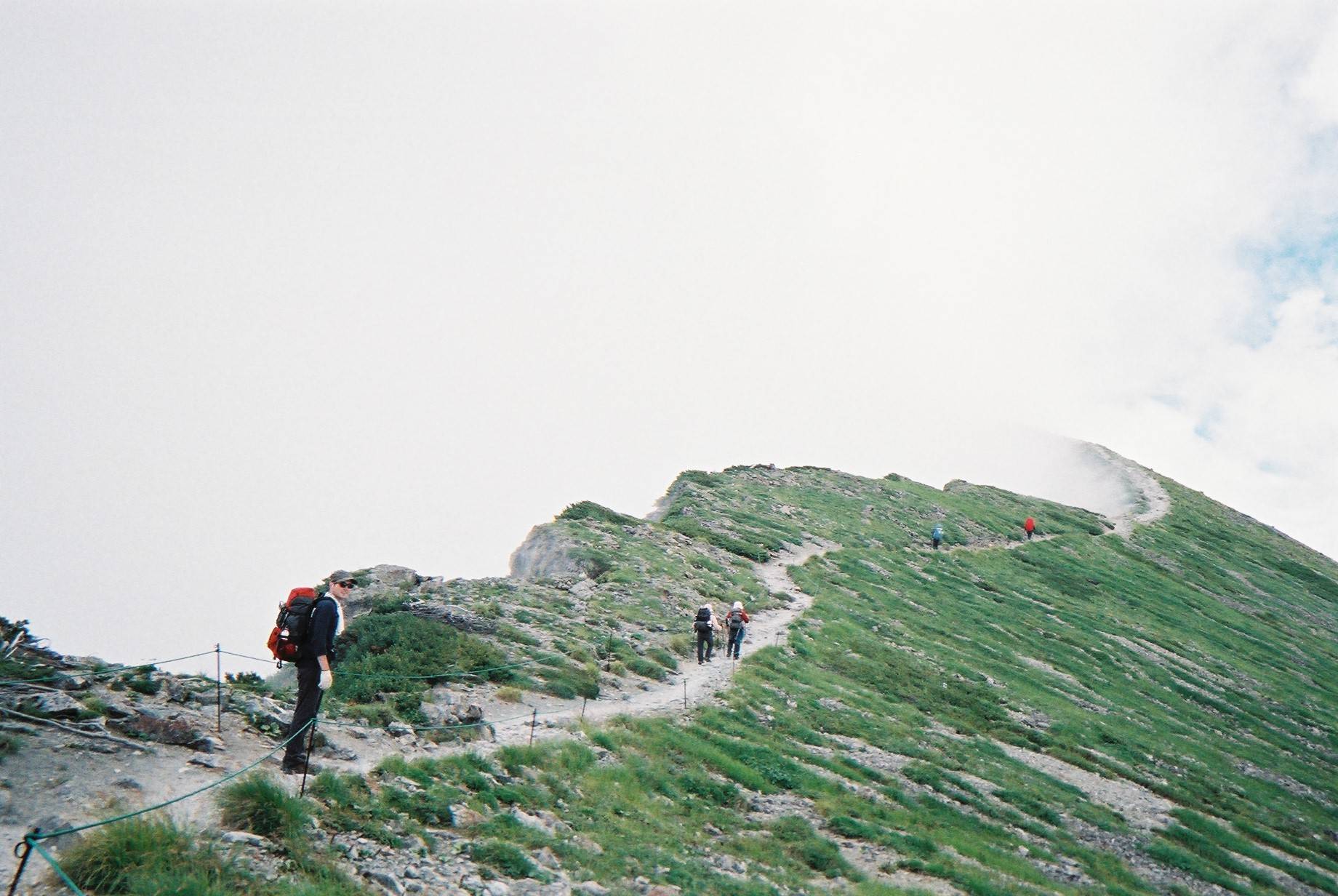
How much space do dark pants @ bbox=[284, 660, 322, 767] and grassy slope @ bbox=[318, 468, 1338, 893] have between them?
4.93ft

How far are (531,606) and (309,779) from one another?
A: 15.5 meters

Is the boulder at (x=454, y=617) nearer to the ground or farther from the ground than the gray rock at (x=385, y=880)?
farther from the ground

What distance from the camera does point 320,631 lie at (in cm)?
1205

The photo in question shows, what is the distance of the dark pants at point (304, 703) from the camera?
12070 mm

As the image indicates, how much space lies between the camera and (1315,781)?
32.3 m

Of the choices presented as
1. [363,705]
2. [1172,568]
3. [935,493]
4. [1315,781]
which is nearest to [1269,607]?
[1172,568]

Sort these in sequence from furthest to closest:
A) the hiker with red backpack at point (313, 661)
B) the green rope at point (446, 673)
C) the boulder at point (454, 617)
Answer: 1. the boulder at point (454, 617)
2. the green rope at point (446, 673)
3. the hiker with red backpack at point (313, 661)

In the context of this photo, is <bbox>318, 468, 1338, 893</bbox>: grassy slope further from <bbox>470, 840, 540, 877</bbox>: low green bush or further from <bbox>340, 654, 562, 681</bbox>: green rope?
<bbox>340, 654, 562, 681</bbox>: green rope

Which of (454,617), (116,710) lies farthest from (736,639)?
(116,710)

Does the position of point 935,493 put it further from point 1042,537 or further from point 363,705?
point 363,705

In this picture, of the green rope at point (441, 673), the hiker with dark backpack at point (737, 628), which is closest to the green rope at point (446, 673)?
the green rope at point (441, 673)

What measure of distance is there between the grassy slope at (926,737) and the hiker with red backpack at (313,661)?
60.2 inches

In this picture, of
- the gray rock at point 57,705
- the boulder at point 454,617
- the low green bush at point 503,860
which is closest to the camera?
the low green bush at point 503,860

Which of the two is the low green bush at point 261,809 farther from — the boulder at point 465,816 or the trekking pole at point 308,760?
the boulder at point 465,816
